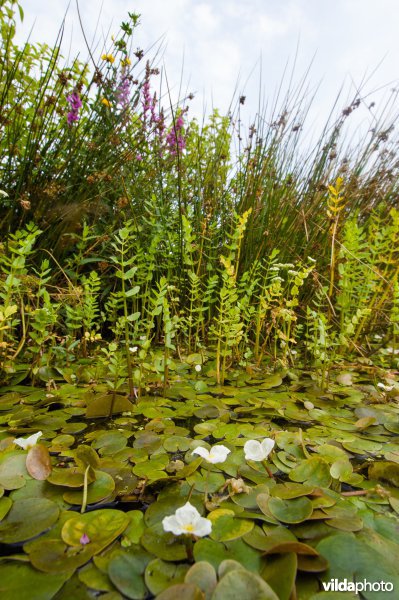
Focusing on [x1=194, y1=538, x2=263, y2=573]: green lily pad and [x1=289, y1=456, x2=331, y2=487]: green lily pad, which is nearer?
[x1=194, y1=538, x2=263, y2=573]: green lily pad

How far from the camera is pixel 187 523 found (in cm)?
54

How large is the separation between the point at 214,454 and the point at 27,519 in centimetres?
36

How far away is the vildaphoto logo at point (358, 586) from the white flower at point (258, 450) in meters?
0.24

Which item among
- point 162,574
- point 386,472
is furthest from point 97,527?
point 386,472

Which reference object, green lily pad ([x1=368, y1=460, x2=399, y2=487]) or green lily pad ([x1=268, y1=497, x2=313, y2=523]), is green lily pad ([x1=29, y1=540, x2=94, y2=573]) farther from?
green lily pad ([x1=368, y1=460, x2=399, y2=487])

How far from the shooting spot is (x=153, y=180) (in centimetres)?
217

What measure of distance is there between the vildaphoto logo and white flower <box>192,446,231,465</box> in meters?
0.27

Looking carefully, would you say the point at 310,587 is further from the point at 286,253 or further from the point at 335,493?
the point at 286,253

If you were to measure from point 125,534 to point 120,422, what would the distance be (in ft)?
1.50

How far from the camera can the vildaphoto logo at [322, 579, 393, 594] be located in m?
0.50

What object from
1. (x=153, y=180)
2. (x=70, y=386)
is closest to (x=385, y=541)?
(x=70, y=386)

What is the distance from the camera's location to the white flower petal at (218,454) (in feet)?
2.35

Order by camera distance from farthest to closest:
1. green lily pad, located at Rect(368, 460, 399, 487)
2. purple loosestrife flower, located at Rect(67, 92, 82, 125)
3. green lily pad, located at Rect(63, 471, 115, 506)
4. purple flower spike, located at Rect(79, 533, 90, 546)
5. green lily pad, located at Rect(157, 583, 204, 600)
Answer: purple loosestrife flower, located at Rect(67, 92, 82, 125), green lily pad, located at Rect(368, 460, 399, 487), green lily pad, located at Rect(63, 471, 115, 506), purple flower spike, located at Rect(79, 533, 90, 546), green lily pad, located at Rect(157, 583, 204, 600)

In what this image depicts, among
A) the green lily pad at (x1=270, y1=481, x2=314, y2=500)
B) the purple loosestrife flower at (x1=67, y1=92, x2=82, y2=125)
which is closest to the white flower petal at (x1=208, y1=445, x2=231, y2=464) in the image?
the green lily pad at (x1=270, y1=481, x2=314, y2=500)
